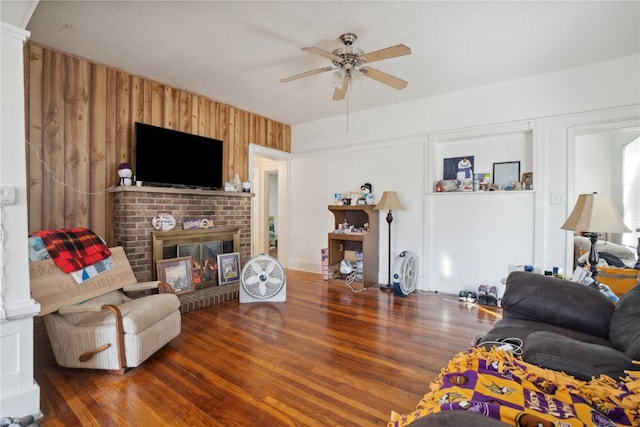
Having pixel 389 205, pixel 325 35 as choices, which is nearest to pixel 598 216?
pixel 389 205

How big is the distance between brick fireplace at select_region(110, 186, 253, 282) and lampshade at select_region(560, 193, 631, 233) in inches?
144

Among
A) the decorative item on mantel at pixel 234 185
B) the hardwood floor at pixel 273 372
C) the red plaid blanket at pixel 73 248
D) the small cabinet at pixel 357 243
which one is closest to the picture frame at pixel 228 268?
the hardwood floor at pixel 273 372

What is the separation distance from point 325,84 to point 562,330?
318cm

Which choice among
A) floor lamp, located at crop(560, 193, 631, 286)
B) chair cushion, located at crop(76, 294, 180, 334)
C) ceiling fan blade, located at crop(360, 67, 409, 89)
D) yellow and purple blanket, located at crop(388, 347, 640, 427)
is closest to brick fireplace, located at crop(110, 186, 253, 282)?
chair cushion, located at crop(76, 294, 180, 334)

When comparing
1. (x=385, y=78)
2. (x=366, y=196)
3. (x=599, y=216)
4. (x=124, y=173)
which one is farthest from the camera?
(x=366, y=196)

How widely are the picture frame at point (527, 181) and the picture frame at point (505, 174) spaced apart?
0.22 ft

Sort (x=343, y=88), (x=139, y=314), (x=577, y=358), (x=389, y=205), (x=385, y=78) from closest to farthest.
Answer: (x=577, y=358) → (x=139, y=314) → (x=385, y=78) → (x=343, y=88) → (x=389, y=205)

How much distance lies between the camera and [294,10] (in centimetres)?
225

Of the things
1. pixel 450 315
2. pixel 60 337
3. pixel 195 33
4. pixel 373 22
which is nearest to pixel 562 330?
pixel 450 315

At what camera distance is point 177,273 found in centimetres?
346

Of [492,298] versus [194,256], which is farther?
[194,256]

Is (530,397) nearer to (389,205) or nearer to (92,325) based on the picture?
(92,325)

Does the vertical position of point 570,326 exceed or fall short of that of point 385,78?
it falls short

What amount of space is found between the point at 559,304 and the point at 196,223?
3592 mm
